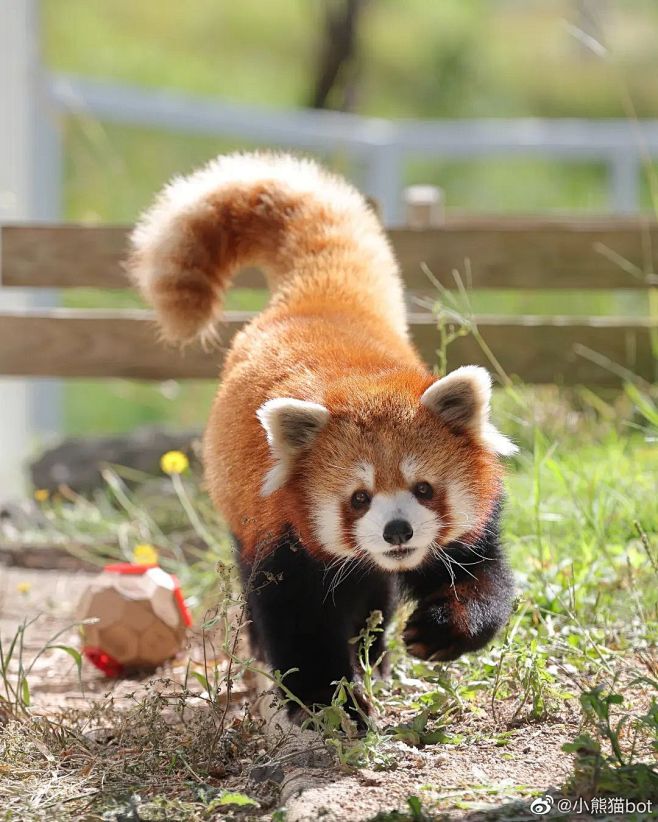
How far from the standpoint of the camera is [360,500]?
9.27 feet

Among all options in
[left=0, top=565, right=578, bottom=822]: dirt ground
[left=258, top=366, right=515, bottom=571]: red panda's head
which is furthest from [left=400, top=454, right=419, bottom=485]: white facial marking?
[left=0, top=565, right=578, bottom=822]: dirt ground

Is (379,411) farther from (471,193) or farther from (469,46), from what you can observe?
(469,46)

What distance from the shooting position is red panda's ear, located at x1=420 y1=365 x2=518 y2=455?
9.39 ft

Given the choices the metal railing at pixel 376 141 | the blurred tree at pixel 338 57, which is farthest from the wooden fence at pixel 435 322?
the blurred tree at pixel 338 57

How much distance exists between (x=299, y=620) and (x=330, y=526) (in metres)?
0.30

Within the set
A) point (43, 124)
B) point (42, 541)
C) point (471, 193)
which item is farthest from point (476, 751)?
point (471, 193)

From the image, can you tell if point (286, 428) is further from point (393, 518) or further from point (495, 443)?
point (495, 443)

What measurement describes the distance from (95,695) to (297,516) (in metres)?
1.11

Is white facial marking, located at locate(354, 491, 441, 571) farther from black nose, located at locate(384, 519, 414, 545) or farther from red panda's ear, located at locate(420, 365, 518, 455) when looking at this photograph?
red panda's ear, located at locate(420, 365, 518, 455)

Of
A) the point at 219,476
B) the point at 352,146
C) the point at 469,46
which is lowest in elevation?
the point at 219,476

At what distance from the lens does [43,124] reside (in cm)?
913

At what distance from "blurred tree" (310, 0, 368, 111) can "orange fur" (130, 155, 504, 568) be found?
14.1 m

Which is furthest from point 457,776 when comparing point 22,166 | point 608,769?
point 22,166

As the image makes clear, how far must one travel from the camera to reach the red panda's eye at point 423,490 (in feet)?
9.25
